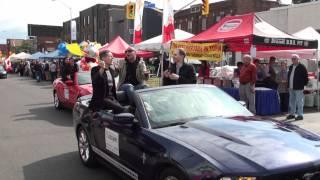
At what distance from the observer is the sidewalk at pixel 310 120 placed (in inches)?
418

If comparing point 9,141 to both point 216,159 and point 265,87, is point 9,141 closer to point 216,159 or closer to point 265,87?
point 216,159

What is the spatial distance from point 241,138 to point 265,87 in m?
10.3

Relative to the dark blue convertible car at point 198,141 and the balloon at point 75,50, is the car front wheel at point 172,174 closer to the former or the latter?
the dark blue convertible car at point 198,141

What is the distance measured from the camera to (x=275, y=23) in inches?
1230

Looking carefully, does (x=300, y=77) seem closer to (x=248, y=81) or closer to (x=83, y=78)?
(x=248, y=81)

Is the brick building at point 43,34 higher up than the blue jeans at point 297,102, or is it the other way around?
the brick building at point 43,34

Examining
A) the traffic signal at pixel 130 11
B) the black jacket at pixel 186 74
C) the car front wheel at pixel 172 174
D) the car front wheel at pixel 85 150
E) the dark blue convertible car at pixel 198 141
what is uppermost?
the traffic signal at pixel 130 11

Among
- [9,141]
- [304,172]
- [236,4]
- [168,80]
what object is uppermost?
[236,4]

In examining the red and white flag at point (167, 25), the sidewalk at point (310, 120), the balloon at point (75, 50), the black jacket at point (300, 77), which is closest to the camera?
the sidewalk at point (310, 120)

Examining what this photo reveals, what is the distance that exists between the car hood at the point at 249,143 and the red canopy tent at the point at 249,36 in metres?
8.09

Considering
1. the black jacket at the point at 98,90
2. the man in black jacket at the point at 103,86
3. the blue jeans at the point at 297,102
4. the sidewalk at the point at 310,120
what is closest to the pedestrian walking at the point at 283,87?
the sidewalk at the point at 310,120

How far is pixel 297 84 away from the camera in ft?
39.2

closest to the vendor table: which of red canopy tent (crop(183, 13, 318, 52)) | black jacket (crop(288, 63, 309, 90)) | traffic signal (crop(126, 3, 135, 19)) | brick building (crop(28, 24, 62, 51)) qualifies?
black jacket (crop(288, 63, 309, 90))

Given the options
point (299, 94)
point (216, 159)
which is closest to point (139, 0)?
point (299, 94)
